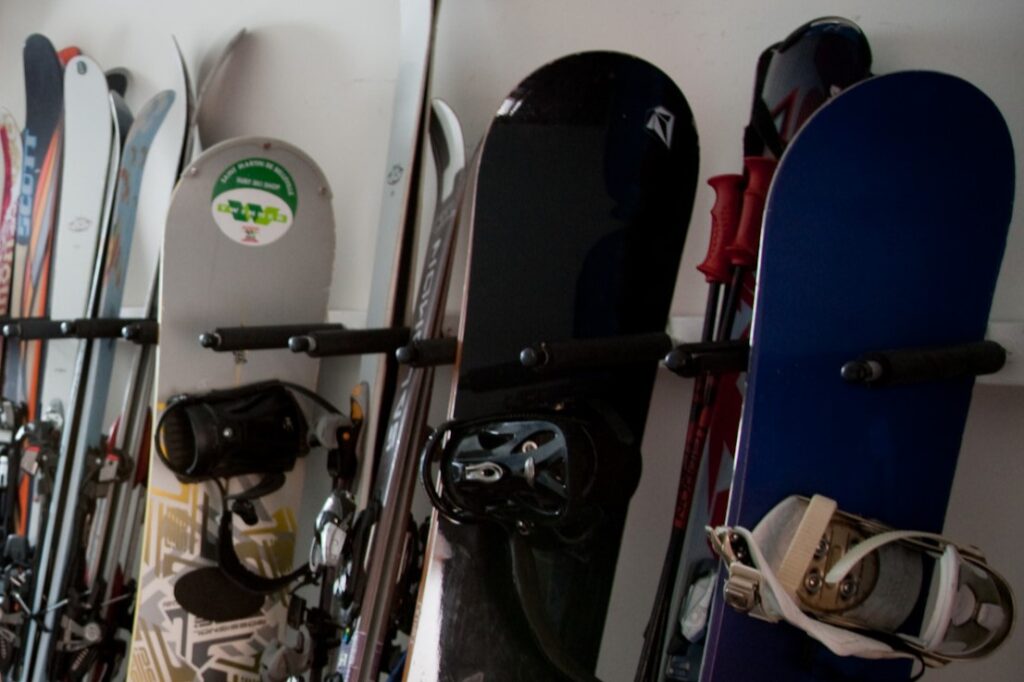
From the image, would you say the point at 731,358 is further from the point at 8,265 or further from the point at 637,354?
the point at 8,265

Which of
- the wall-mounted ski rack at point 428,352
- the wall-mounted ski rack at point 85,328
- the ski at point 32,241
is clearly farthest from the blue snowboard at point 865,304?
the ski at point 32,241

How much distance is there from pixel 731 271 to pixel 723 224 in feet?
0.19

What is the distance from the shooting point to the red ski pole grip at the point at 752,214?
41.2 inches

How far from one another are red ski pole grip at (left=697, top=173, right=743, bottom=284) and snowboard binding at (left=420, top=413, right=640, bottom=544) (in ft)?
0.79

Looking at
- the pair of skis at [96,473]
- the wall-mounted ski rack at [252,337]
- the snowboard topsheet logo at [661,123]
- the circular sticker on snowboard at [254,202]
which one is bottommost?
the pair of skis at [96,473]

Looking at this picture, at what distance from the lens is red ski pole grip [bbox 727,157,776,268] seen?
1.05 metres

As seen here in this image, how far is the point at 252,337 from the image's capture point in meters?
1.51

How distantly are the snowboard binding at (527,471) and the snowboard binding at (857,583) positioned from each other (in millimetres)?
232

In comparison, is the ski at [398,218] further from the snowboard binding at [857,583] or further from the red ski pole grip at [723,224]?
the snowboard binding at [857,583]

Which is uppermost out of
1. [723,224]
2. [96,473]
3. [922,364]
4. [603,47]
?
[603,47]

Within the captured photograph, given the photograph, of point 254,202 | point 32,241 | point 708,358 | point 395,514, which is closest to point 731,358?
point 708,358

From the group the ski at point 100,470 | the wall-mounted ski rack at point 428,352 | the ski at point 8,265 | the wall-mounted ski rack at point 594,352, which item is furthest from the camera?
the ski at point 8,265

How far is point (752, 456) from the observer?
2.92 feet

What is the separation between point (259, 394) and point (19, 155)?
123cm
